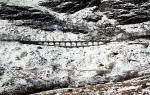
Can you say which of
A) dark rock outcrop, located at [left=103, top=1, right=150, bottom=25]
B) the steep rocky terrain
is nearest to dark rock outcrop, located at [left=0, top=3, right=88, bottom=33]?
the steep rocky terrain

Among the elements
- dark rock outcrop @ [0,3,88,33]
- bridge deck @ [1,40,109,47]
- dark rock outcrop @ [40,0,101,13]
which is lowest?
bridge deck @ [1,40,109,47]

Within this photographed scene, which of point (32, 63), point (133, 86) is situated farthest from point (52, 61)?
point (133, 86)

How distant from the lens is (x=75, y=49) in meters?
53.2

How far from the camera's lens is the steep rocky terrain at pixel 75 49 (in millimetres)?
36344

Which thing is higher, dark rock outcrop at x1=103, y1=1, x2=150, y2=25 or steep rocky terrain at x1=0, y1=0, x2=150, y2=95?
dark rock outcrop at x1=103, y1=1, x2=150, y2=25

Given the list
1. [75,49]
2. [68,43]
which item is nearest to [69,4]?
[68,43]

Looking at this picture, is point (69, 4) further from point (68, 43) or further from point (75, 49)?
point (75, 49)

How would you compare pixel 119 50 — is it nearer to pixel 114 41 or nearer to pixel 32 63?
pixel 114 41

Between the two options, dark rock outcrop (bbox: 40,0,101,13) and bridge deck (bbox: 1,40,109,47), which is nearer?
bridge deck (bbox: 1,40,109,47)

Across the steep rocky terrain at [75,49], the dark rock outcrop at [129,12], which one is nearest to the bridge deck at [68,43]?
the steep rocky terrain at [75,49]

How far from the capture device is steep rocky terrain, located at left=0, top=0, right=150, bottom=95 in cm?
3634

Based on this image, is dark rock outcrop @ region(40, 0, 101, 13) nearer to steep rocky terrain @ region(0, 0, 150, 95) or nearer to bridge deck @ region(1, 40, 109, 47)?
steep rocky terrain @ region(0, 0, 150, 95)

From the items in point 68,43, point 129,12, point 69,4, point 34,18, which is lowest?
point 68,43

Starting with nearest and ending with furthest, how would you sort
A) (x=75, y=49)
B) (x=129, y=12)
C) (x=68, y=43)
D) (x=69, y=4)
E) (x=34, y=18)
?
(x=75, y=49), (x=68, y=43), (x=34, y=18), (x=129, y=12), (x=69, y=4)
